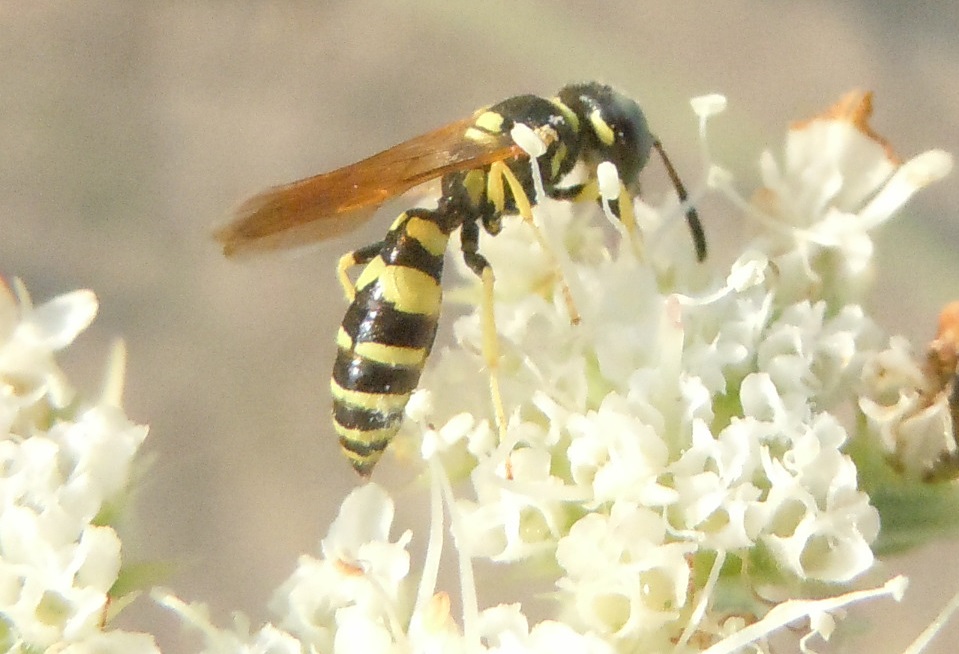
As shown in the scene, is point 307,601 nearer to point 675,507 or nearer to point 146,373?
point 675,507

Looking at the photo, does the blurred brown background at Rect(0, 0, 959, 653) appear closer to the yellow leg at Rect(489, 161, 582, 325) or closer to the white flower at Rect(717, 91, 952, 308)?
the white flower at Rect(717, 91, 952, 308)

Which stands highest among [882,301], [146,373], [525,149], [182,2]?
[525,149]

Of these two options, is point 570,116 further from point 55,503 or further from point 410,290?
point 55,503

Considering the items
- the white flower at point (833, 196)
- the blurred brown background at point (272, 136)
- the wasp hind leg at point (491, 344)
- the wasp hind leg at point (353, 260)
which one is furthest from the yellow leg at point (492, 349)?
the blurred brown background at point (272, 136)

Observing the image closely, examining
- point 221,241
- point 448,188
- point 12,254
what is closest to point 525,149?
point 448,188

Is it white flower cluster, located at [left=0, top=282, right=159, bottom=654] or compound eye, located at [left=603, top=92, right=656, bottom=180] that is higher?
compound eye, located at [left=603, top=92, right=656, bottom=180]

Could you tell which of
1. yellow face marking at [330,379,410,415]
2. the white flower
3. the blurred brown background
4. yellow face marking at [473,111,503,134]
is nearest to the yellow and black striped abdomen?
yellow face marking at [330,379,410,415]

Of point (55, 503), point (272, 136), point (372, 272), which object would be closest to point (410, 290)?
point (372, 272)
